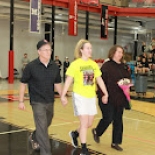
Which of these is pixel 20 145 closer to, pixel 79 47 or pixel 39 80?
pixel 39 80

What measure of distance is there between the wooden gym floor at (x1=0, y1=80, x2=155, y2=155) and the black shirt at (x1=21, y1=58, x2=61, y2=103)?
1.05 meters

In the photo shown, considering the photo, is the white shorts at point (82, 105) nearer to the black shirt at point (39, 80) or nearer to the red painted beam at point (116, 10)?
the black shirt at point (39, 80)

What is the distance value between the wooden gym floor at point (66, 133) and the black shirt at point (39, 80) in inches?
41.5

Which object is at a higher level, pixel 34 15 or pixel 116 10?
pixel 116 10

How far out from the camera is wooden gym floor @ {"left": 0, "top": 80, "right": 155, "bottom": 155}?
5320mm

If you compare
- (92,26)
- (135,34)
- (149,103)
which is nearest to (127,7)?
(92,26)

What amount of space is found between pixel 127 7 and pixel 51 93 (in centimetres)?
1772

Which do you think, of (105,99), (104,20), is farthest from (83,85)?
(104,20)

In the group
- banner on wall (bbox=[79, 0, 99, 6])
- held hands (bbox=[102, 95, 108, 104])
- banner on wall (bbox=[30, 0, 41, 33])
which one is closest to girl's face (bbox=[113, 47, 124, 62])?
held hands (bbox=[102, 95, 108, 104])

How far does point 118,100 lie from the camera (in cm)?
526

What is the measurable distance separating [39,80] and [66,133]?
2201 mm

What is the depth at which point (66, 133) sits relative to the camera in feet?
21.0

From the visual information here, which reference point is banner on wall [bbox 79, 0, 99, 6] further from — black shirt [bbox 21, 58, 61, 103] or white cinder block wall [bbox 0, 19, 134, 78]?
black shirt [bbox 21, 58, 61, 103]

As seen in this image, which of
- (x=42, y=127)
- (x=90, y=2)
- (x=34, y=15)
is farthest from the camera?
(x=90, y=2)
